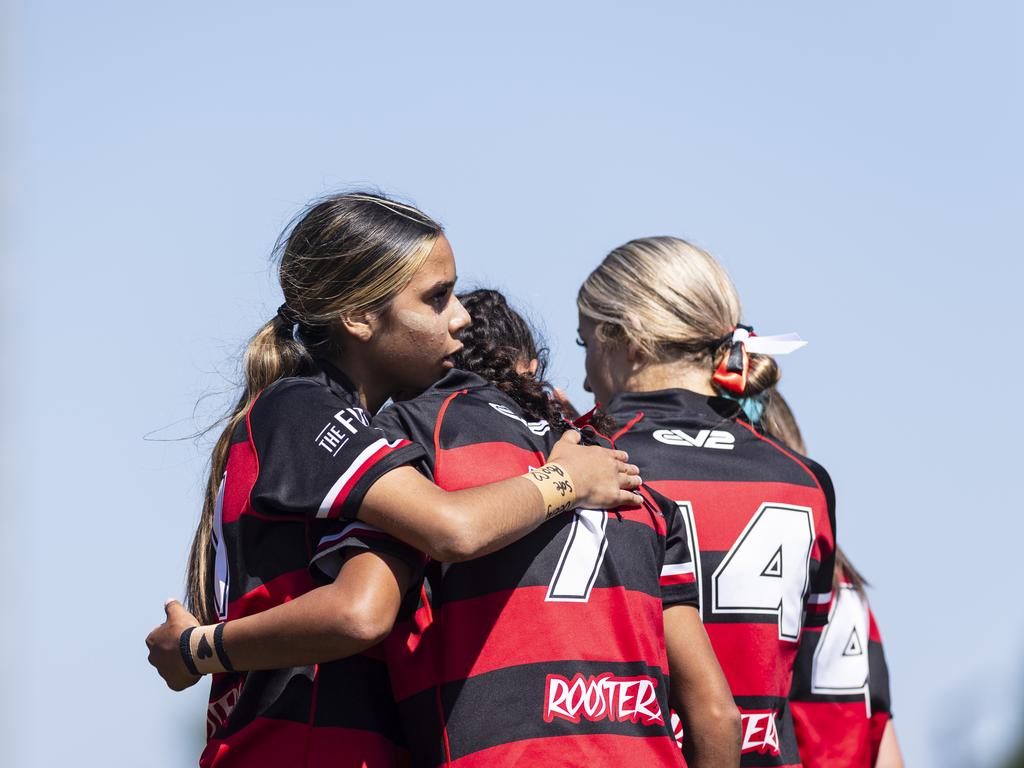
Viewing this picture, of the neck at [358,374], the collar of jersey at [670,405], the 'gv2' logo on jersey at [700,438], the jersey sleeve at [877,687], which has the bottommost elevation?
the jersey sleeve at [877,687]

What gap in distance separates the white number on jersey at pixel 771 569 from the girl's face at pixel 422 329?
1.06 metres

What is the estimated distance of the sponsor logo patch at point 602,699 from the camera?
316cm

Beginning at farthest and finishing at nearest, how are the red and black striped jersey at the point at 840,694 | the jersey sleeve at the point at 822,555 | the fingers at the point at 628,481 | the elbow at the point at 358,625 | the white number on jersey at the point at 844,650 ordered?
the white number on jersey at the point at 844,650
the red and black striped jersey at the point at 840,694
the jersey sleeve at the point at 822,555
the fingers at the point at 628,481
the elbow at the point at 358,625

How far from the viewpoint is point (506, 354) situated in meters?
3.76

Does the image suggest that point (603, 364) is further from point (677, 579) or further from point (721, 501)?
point (677, 579)

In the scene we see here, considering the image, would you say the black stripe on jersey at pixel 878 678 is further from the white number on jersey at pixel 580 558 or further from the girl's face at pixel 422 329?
the girl's face at pixel 422 329

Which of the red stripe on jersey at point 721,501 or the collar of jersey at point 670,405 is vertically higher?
the collar of jersey at point 670,405

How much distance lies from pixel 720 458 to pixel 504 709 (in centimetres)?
133

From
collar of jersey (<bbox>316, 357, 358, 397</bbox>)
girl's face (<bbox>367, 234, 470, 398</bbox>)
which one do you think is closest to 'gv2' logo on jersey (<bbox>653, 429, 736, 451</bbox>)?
girl's face (<bbox>367, 234, 470, 398</bbox>)

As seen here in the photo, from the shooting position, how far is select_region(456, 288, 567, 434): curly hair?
3.62 meters

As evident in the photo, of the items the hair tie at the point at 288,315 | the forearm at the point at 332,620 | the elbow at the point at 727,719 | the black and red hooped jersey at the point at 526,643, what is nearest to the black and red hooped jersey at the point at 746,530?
the elbow at the point at 727,719

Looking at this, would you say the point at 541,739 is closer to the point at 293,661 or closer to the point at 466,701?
the point at 466,701

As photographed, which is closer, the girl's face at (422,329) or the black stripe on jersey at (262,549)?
the black stripe on jersey at (262,549)

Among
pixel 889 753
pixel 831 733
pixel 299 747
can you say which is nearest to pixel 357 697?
pixel 299 747
